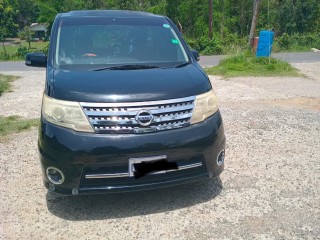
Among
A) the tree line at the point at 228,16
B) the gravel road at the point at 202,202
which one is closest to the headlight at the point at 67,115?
the gravel road at the point at 202,202

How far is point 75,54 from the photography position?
3.65m

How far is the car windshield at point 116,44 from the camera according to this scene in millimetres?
3611

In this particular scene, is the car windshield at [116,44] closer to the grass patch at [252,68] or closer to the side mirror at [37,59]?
the side mirror at [37,59]

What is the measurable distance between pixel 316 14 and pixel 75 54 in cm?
3139

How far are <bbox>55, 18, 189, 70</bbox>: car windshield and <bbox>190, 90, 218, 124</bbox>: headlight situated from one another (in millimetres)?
674

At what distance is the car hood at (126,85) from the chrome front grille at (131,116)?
6 cm

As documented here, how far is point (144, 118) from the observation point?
2750 millimetres

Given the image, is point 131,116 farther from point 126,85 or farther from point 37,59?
point 37,59

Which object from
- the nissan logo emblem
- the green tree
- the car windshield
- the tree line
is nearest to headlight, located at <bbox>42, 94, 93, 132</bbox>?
the nissan logo emblem

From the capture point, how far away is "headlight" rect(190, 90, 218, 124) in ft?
9.71

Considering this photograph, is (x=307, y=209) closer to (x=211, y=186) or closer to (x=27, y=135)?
(x=211, y=186)

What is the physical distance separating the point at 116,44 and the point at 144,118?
1468 mm

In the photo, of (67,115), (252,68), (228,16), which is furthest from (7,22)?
(67,115)

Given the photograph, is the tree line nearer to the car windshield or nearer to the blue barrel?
the blue barrel
